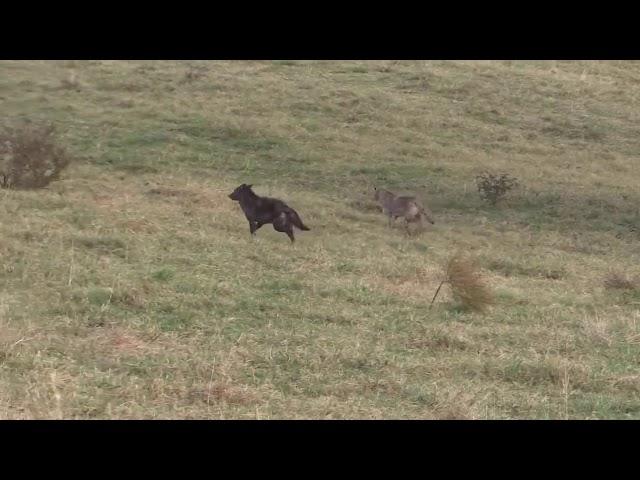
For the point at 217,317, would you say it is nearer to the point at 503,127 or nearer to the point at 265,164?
the point at 265,164

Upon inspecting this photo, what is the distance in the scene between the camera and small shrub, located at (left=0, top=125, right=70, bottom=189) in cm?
1514

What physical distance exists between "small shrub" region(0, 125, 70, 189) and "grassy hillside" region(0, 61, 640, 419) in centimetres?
57

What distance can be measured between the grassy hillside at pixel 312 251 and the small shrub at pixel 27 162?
22.3 inches

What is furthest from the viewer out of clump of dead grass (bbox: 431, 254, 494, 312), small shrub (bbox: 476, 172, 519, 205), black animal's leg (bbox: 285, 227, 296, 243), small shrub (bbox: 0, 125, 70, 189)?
small shrub (bbox: 476, 172, 519, 205)

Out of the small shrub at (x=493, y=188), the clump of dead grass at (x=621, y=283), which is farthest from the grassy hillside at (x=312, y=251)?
the small shrub at (x=493, y=188)

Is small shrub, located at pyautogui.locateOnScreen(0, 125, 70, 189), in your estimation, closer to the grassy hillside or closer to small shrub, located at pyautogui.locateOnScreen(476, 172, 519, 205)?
the grassy hillside

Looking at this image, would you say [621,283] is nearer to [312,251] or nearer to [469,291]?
[469,291]

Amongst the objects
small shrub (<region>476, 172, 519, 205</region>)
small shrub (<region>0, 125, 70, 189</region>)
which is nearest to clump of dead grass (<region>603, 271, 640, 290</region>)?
small shrub (<region>476, 172, 519, 205</region>)

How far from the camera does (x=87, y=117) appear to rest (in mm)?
22438

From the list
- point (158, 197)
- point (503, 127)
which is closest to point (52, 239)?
point (158, 197)

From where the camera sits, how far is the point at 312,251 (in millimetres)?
12688

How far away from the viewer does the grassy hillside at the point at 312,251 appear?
269 inches

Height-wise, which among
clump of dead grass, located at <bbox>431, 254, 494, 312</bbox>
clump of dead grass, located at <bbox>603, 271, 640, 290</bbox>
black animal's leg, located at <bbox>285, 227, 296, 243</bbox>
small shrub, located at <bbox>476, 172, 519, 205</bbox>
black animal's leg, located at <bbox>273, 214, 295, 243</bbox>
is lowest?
small shrub, located at <bbox>476, 172, 519, 205</bbox>

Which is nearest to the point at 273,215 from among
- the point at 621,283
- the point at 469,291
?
the point at 469,291
